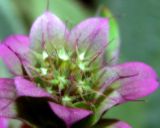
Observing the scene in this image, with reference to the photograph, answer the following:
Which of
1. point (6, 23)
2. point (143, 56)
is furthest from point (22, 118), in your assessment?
point (143, 56)

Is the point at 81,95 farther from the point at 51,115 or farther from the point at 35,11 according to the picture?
the point at 35,11

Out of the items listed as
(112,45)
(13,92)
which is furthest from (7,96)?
(112,45)

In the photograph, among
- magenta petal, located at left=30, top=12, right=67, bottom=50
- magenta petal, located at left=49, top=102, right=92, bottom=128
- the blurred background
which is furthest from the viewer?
the blurred background

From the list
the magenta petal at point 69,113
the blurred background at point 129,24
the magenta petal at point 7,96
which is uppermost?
the blurred background at point 129,24

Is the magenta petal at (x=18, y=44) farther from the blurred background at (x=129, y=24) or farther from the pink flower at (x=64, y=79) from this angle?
the blurred background at (x=129, y=24)

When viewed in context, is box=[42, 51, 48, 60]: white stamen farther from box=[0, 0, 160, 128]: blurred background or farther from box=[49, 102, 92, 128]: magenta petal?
box=[0, 0, 160, 128]: blurred background

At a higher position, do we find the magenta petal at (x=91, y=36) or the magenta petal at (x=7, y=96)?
the magenta petal at (x=91, y=36)

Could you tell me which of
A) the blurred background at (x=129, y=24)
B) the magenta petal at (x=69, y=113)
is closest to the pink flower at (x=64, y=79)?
the magenta petal at (x=69, y=113)

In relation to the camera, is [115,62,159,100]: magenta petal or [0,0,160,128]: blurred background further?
[0,0,160,128]: blurred background

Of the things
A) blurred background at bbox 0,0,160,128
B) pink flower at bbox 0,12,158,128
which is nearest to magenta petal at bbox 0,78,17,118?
pink flower at bbox 0,12,158,128
